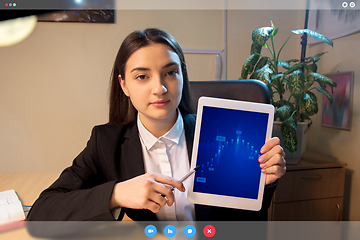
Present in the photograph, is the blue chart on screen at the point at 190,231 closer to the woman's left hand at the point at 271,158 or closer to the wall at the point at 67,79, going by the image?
the woman's left hand at the point at 271,158

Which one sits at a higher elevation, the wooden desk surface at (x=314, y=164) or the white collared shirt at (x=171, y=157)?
the white collared shirt at (x=171, y=157)

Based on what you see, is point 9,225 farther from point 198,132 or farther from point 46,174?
point 198,132

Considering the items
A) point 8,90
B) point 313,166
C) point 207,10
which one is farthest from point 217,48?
point 8,90

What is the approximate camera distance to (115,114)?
0.88m

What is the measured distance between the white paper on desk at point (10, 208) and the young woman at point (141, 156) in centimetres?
7

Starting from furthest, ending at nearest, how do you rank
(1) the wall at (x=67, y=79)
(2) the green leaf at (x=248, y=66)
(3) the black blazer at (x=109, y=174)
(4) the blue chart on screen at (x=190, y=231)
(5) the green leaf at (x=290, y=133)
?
1. (1) the wall at (x=67, y=79)
2. (2) the green leaf at (x=248, y=66)
3. (5) the green leaf at (x=290, y=133)
4. (3) the black blazer at (x=109, y=174)
5. (4) the blue chart on screen at (x=190, y=231)

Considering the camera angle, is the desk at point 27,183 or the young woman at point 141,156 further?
the desk at point 27,183

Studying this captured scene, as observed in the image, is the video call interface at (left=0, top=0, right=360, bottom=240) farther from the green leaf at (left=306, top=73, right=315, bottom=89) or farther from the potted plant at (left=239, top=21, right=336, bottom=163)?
the green leaf at (left=306, top=73, right=315, bottom=89)

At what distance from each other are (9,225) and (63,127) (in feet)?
3.80

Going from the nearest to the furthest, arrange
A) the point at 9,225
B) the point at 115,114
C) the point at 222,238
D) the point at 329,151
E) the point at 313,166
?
the point at 222,238
the point at 9,225
the point at 115,114
the point at 313,166
the point at 329,151

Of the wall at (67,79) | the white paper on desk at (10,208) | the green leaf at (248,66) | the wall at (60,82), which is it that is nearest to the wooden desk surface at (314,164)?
the wall at (67,79)

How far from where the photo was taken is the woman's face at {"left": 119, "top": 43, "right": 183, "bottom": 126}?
0.68 meters

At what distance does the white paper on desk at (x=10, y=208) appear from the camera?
0.64 m

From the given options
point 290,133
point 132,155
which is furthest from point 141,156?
point 290,133
